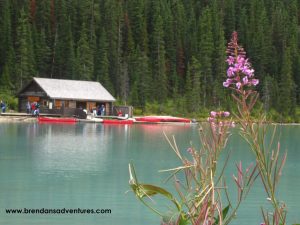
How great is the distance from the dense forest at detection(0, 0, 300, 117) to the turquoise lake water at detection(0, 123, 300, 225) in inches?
1880

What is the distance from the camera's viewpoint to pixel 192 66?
3447 inches

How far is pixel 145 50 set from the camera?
296ft

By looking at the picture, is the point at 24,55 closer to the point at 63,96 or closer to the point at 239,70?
the point at 63,96

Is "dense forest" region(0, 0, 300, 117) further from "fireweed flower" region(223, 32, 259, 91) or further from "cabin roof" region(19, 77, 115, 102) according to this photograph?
"fireweed flower" region(223, 32, 259, 91)

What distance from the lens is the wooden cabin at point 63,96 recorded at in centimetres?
5991

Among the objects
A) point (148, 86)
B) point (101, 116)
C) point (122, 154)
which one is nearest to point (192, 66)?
point (148, 86)

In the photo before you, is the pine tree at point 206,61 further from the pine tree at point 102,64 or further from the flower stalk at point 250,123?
the flower stalk at point 250,123

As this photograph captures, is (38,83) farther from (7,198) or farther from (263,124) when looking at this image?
(263,124)

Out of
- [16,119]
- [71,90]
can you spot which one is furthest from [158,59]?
[16,119]

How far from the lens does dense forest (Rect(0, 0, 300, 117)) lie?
3187 inches

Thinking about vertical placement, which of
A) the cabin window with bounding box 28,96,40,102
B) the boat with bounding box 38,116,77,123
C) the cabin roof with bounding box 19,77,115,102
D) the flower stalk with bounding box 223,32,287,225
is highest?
the cabin roof with bounding box 19,77,115,102

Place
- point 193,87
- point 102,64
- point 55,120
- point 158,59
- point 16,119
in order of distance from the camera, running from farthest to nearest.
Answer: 1. point 158,59
2. point 193,87
3. point 102,64
4. point 55,120
5. point 16,119

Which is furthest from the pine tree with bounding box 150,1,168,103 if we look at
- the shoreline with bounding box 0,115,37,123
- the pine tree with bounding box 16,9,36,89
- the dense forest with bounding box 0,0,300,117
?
the shoreline with bounding box 0,115,37,123

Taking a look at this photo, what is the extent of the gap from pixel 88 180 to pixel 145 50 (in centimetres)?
7356
